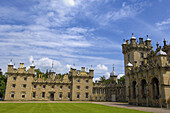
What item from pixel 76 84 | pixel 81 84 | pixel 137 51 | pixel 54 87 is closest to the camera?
pixel 137 51

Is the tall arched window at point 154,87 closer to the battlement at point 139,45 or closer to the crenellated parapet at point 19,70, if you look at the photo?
the battlement at point 139,45

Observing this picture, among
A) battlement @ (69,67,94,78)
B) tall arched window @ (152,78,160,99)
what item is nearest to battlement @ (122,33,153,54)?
battlement @ (69,67,94,78)

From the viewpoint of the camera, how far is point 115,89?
68.9 metres

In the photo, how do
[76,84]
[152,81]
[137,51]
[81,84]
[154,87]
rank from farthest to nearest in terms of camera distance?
[81,84]
[76,84]
[137,51]
[154,87]
[152,81]

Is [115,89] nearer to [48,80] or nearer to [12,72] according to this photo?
[48,80]

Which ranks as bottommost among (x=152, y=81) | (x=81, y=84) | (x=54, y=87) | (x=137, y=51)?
(x=54, y=87)

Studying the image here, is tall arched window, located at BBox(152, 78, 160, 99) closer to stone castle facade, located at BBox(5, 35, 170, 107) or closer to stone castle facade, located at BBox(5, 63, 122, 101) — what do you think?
stone castle facade, located at BBox(5, 35, 170, 107)

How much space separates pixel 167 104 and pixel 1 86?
203 ft

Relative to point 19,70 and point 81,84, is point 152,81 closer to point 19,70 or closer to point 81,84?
point 81,84

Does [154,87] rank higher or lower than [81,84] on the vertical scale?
higher

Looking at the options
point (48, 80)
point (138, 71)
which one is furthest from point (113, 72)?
point (138, 71)

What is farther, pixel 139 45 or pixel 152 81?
pixel 139 45

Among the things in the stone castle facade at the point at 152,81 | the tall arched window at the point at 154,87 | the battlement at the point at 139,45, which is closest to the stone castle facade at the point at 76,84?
the battlement at the point at 139,45

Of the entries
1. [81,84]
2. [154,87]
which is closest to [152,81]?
[154,87]
